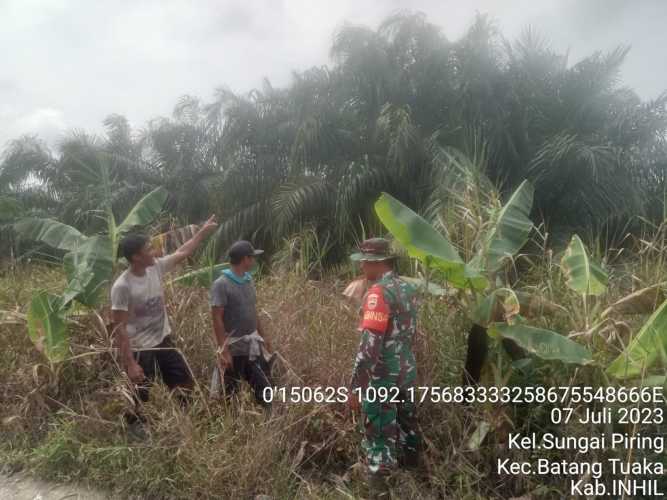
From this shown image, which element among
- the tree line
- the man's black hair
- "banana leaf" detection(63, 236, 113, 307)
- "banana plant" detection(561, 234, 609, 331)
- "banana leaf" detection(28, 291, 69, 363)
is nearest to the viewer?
"banana plant" detection(561, 234, 609, 331)

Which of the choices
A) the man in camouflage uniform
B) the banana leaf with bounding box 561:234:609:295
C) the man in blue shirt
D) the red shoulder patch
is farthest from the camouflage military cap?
the banana leaf with bounding box 561:234:609:295

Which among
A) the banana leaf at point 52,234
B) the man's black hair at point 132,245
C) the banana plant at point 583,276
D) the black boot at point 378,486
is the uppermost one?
the man's black hair at point 132,245

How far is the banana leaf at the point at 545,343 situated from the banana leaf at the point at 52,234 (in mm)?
4018

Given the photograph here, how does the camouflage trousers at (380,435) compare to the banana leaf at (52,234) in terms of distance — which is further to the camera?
the banana leaf at (52,234)

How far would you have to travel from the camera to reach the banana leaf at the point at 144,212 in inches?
196

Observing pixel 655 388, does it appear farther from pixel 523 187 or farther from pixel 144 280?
pixel 144 280

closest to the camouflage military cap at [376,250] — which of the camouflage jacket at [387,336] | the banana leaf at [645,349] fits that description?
the camouflage jacket at [387,336]

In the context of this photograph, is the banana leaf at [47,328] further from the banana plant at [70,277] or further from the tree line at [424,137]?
the tree line at [424,137]

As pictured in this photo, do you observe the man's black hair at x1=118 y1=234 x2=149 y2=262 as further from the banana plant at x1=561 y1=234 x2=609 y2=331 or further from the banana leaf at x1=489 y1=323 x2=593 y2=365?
the banana plant at x1=561 y1=234 x2=609 y2=331

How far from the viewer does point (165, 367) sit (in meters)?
3.63

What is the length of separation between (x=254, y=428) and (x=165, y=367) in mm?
952

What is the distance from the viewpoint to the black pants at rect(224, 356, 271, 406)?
349 cm

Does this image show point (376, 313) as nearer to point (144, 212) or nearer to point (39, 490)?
point (39, 490)

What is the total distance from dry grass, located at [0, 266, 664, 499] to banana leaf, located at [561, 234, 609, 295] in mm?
519
